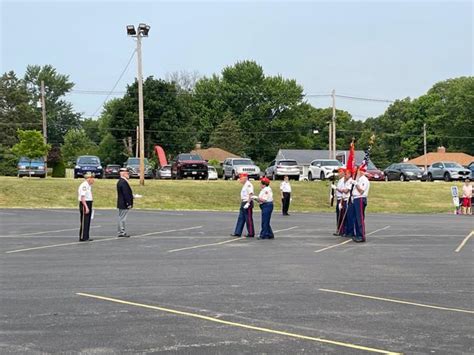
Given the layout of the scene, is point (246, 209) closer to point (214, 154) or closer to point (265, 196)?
point (265, 196)

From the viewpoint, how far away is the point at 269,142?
97.0m

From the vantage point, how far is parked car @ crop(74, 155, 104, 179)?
140ft

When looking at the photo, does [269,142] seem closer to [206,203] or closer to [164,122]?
[164,122]

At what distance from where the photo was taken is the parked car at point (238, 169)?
1695 inches

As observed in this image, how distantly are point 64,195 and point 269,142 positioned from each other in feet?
219

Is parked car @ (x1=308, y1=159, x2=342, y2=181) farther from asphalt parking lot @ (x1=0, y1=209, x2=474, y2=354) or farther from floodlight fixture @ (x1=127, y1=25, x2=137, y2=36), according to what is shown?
asphalt parking lot @ (x1=0, y1=209, x2=474, y2=354)

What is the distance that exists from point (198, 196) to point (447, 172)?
785 inches

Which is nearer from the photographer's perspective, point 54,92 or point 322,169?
point 322,169

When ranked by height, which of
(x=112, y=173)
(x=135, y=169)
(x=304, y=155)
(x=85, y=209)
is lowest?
(x=85, y=209)

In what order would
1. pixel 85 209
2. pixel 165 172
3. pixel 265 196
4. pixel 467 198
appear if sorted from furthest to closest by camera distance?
pixel 165 172
pixel 467 198
pixel 265 196
pixel 85 209

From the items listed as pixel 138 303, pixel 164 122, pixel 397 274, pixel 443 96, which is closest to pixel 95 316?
pixel 138 303

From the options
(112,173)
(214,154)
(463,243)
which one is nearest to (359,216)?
(463,243)

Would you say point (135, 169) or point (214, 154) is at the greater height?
point (214, 154)

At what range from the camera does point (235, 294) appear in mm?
9117
